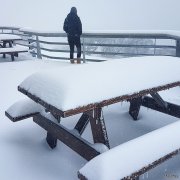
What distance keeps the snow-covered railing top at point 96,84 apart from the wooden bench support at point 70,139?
50 cm

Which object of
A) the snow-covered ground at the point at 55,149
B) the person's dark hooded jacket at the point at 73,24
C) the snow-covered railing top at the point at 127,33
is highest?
the person's dark hooded jacket at the point at 73,24

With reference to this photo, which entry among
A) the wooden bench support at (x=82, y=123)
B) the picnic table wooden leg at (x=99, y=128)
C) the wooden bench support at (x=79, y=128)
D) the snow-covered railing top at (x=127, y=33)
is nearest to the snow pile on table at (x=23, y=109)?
the wooden bench support at (x=79, y=128)

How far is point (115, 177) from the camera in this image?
5.96 ft

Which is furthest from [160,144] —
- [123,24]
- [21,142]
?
[123,24]

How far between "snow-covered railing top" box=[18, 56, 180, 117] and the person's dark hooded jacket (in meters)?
5.38

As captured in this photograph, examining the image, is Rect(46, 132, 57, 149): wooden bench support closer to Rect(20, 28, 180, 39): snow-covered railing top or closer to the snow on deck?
the snow on deck

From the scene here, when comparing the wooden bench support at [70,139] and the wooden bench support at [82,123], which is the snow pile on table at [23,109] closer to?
the wooden bench support at [70,139]

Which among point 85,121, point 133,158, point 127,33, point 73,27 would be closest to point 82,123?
point 85,121

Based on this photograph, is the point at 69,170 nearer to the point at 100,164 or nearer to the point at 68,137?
the point at 68,137

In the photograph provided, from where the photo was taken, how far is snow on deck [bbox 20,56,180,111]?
2.28m

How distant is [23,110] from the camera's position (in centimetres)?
329

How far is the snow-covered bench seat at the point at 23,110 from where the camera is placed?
326 centimetres

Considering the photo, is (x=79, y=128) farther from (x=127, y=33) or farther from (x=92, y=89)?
(x=127, y=33)

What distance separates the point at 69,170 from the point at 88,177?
41.8 inches
